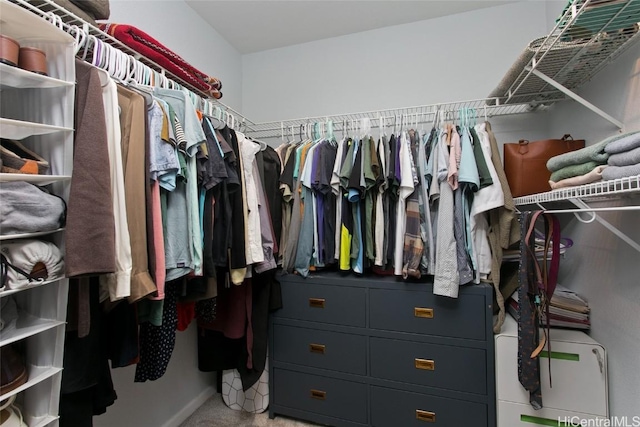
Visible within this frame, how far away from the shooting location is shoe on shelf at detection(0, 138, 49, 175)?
2.03ft

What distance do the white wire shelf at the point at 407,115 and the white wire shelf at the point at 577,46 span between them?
0.17 meters

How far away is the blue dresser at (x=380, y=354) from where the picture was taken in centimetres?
136

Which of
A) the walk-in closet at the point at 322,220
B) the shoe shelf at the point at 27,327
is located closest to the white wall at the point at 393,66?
the walk-in closet at the point at 322,220

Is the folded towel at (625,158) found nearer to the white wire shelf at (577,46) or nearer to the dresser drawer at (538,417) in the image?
the white wire shelf at (577,46)

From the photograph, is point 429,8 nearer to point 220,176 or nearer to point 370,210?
point 370,210

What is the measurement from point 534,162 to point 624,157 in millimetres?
800

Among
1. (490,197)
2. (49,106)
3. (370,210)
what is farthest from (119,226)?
(490,197)

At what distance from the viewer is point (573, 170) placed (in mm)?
931

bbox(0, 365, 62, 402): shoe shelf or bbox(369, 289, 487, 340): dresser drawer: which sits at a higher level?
bbox(0, 365, 62, 402): shoe shelf

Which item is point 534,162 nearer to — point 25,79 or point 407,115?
point 407,115

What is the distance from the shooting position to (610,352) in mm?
1184

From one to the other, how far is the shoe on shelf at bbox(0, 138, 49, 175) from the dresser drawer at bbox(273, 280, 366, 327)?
120 cm

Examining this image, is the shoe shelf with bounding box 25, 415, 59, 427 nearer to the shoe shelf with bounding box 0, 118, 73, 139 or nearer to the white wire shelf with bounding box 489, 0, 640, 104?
the shoe shelf with bounding box 0, 118, 73, 139

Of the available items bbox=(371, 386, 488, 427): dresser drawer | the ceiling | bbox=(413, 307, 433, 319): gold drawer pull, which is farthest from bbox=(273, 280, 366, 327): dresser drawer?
the ceiling
